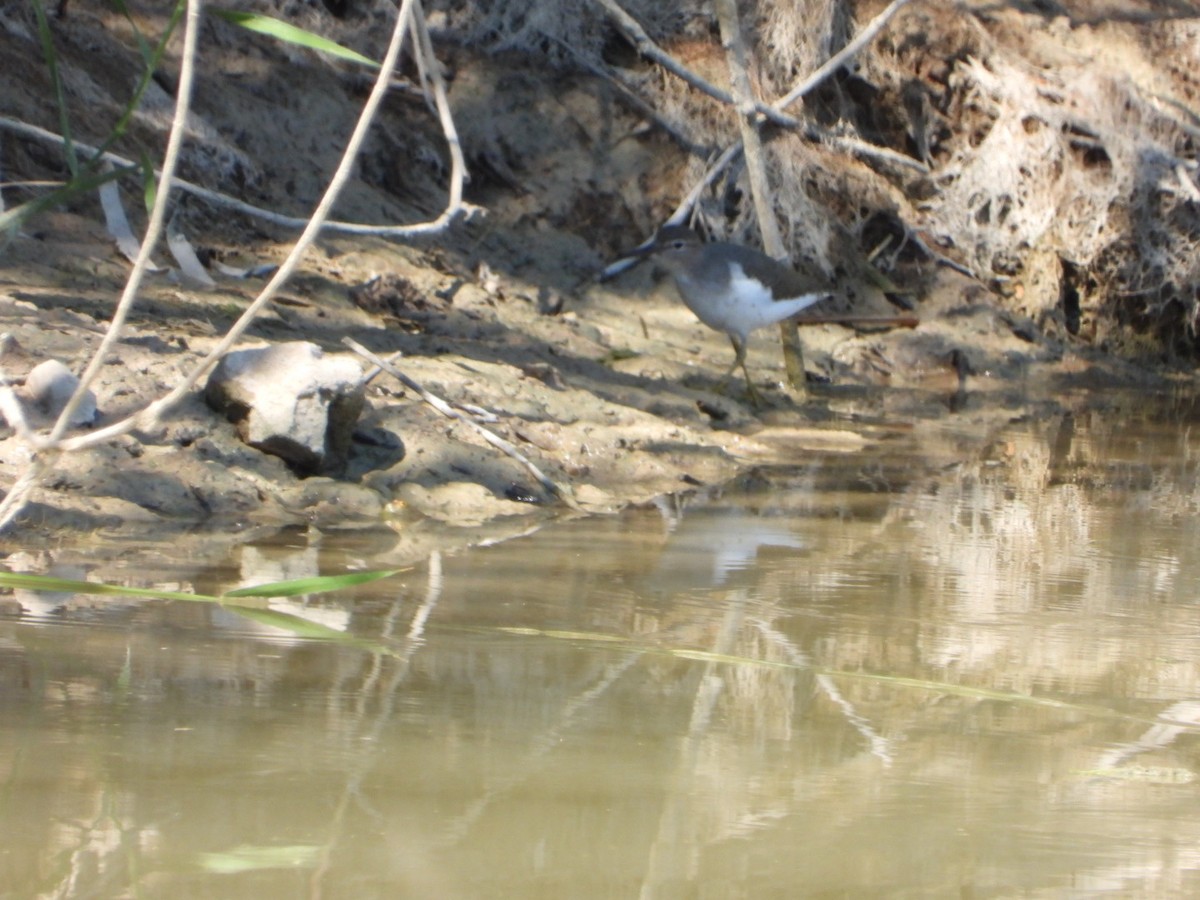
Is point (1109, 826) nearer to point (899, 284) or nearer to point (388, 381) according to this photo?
point (388, 381)

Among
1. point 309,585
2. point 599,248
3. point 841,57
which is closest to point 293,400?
point 309,585

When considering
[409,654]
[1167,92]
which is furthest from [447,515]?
[1167,92]

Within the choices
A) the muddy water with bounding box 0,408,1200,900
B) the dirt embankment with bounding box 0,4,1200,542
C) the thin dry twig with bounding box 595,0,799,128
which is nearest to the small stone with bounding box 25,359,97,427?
the dirt embankment with bounding box 0,4,1200,542

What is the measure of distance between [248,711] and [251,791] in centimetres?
39

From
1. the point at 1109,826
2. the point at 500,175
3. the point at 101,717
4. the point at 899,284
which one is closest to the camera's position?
the point at 1109,826

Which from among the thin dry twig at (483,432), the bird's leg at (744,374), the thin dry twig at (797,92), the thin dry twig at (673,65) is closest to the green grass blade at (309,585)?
the thin dry twig at (483,432)

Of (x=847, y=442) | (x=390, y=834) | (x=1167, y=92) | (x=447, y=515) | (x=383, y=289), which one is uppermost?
(x=1167, y=92)

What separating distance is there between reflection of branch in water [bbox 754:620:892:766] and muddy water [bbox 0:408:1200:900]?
0.01 meters

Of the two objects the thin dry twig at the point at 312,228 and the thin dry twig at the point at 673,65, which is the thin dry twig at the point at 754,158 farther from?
the thin dry twig at the point at 312,228

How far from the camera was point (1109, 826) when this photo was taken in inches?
88.8

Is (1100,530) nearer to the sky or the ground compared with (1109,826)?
nearer to the sky

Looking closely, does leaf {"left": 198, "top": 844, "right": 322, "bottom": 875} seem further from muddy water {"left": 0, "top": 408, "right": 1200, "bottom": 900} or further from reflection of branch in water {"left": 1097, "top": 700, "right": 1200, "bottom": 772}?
reflection of branch in water {"left": 1097, "top": 700, "right": 1200, "bottom": 772}

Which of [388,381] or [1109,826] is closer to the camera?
[1109,826]

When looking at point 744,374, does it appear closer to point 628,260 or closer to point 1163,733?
point 628,260
